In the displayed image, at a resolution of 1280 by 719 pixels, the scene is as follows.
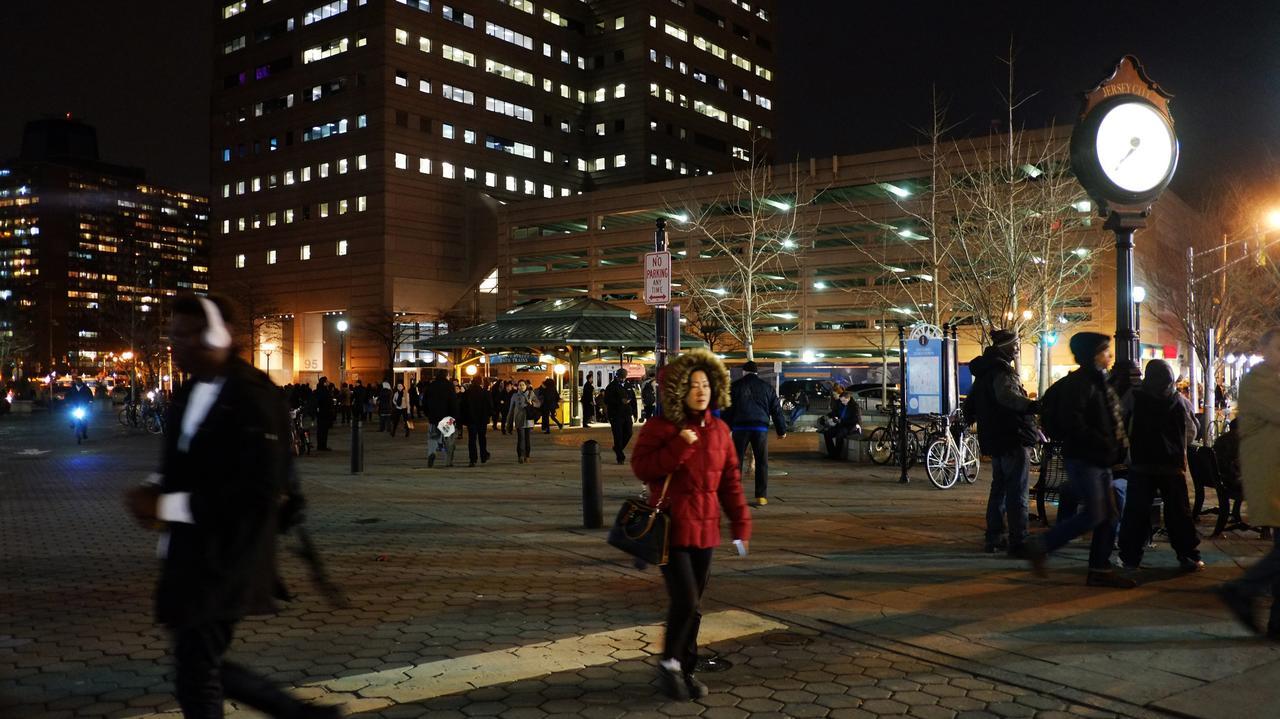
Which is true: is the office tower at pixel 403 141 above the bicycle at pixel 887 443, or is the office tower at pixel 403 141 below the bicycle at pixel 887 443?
above

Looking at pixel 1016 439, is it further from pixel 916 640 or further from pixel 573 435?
pixel 573 435

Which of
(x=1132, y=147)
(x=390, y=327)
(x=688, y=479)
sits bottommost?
(x=688, y=479)

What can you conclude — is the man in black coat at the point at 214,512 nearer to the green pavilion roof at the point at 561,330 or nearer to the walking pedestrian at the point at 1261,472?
the walking pedestrian at the point at 1261,472

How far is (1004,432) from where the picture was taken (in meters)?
8.34

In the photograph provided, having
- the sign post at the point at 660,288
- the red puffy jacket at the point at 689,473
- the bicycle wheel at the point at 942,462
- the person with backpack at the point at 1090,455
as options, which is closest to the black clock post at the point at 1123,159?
the person with backpack at the point at 1090,455

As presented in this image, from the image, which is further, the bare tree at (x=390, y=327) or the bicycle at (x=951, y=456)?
the bare tree at (x=390, y=327)

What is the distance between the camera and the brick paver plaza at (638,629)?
474 centimetres

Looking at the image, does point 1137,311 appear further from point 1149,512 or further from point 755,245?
point 755,245

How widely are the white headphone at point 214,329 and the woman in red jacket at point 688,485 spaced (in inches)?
80.3

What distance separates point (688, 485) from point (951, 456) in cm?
1065

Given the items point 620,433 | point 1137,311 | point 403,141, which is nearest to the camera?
point 620,433

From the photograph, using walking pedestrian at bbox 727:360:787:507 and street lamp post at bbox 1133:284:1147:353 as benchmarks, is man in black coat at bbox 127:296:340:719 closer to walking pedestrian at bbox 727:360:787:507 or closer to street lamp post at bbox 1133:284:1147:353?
street lamp post at bbox 1133:284:1147:353

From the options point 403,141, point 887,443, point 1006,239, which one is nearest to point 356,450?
point 887,443

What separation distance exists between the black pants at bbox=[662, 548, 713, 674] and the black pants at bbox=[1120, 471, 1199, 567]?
4542mm
